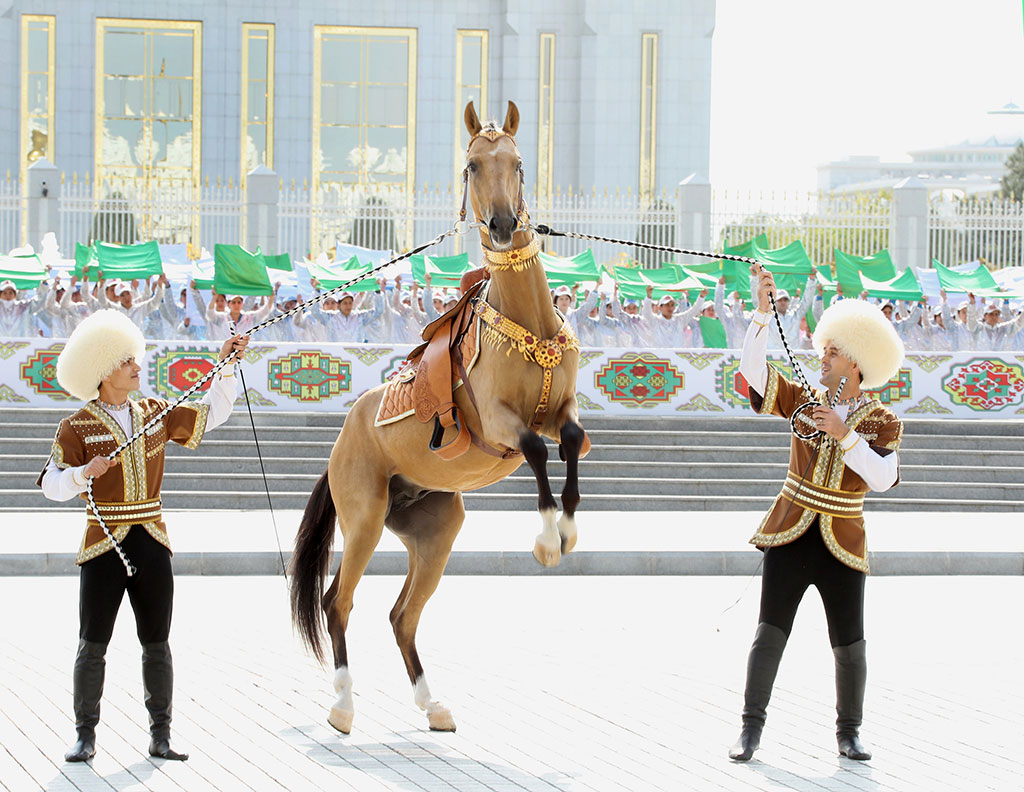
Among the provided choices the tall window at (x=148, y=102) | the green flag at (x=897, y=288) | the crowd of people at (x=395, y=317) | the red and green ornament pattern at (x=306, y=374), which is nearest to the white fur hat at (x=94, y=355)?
the red and green ornament pattern at (x=306, y=374)

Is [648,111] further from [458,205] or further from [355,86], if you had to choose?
[458,205]

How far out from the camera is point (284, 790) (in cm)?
562

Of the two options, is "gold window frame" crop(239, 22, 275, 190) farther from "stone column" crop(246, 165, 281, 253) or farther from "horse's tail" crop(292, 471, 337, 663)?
"horse's tail" crop(292, 471, 337, 663)

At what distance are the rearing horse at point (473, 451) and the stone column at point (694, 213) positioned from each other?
68.6ft

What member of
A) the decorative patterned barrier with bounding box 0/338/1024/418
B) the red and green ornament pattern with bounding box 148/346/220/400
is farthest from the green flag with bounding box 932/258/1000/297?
the red and green ornament pattern with bounding box 148/346/220/400

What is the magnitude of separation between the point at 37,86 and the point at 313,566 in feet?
125

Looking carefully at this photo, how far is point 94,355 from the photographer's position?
20.4 ft

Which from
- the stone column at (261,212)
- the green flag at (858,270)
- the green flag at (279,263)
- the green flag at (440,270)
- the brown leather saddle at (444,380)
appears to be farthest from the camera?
the stone column at (261,212)

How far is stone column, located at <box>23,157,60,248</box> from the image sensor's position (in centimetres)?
2827

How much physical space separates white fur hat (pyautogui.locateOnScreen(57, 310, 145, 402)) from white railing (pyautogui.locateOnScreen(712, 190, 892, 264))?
2221 centimetres

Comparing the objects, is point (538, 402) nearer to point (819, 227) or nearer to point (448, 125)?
point (819, 227)

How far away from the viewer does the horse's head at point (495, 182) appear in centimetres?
652

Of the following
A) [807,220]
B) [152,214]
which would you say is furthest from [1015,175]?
[152,214]

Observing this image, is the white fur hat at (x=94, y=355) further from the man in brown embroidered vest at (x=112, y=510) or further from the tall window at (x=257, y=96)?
the tall window at (x=257, y=96)
